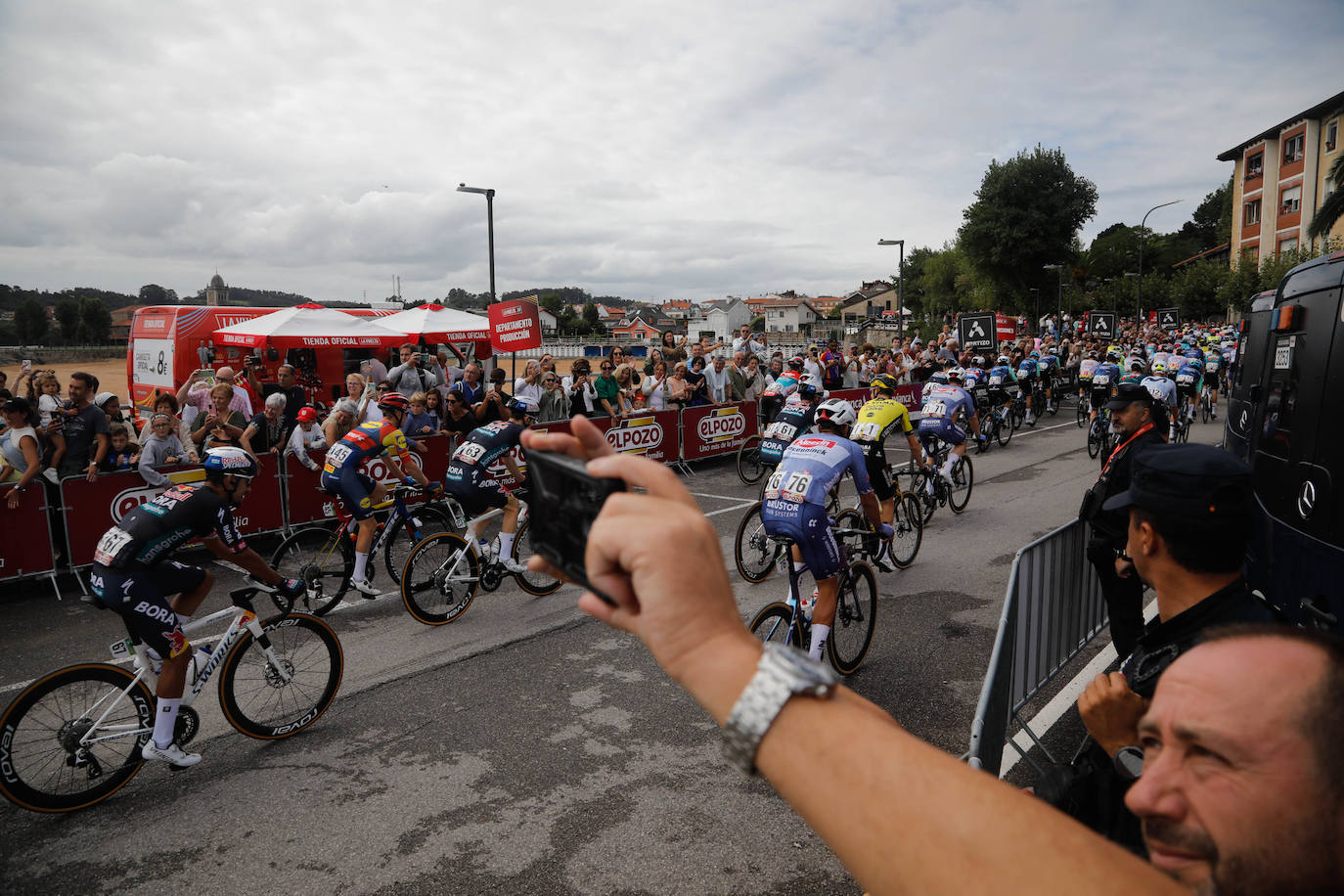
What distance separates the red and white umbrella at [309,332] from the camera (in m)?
16.1

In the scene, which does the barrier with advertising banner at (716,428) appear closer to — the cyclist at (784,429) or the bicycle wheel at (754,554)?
the cyclist at (784,429)

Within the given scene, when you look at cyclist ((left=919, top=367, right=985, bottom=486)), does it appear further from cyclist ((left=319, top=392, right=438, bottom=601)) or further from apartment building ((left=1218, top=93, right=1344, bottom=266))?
apartment building ((left=1218, top=93, right=1344, bottom=266))

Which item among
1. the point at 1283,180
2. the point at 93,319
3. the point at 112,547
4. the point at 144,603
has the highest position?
the point at 1283,180

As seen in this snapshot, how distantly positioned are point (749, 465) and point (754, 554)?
5804 millimetres

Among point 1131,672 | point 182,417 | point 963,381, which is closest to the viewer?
point 1131,672

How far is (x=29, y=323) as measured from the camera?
8169 cm

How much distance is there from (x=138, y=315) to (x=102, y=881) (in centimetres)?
1811

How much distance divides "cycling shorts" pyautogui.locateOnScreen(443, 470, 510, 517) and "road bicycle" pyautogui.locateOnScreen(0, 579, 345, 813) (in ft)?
8.00

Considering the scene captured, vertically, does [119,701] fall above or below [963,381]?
below

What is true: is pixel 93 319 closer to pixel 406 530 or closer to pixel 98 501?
pixel 98 501

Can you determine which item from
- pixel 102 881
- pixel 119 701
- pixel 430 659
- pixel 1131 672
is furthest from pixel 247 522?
pixel 1131 672

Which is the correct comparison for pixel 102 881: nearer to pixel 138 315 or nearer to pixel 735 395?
pixel 735 395

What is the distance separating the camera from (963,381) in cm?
1648

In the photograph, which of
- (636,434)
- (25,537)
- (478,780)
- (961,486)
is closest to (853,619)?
(478,780)
